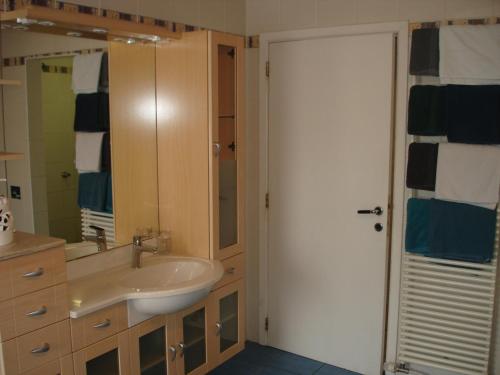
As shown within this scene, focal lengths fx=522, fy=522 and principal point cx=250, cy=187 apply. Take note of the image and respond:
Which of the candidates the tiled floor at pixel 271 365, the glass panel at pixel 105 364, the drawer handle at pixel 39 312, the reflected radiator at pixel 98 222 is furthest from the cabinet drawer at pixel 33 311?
the tiled floor at pixel 271 365

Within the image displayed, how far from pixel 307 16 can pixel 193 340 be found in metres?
2.03

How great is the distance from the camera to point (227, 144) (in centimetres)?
284

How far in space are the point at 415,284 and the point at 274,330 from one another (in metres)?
1.06

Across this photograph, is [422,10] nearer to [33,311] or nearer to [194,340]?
[194,340]

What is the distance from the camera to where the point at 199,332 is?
2.80 metres

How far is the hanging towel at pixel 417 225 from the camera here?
115 inches

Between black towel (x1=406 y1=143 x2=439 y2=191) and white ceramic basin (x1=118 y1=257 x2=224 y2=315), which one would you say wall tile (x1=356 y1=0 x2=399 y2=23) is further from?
white ceramic basin (x1=118 y1=257 x2=224 y2=315)

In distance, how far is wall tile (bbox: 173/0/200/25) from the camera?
295 cm

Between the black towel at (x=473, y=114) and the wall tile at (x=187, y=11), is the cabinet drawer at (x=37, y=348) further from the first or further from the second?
the black towel at (x=473, y=114)

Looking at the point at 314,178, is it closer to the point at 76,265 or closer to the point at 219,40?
the point at 219,40

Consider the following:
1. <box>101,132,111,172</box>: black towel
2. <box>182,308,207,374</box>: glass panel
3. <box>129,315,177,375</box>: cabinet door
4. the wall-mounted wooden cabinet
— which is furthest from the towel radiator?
<box>101,132,111,172</box>: black towel

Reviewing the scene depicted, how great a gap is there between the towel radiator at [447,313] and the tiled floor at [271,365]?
0.50 meters

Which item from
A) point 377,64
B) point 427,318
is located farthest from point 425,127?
point 427,318

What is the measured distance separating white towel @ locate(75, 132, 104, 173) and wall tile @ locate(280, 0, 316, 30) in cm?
144
